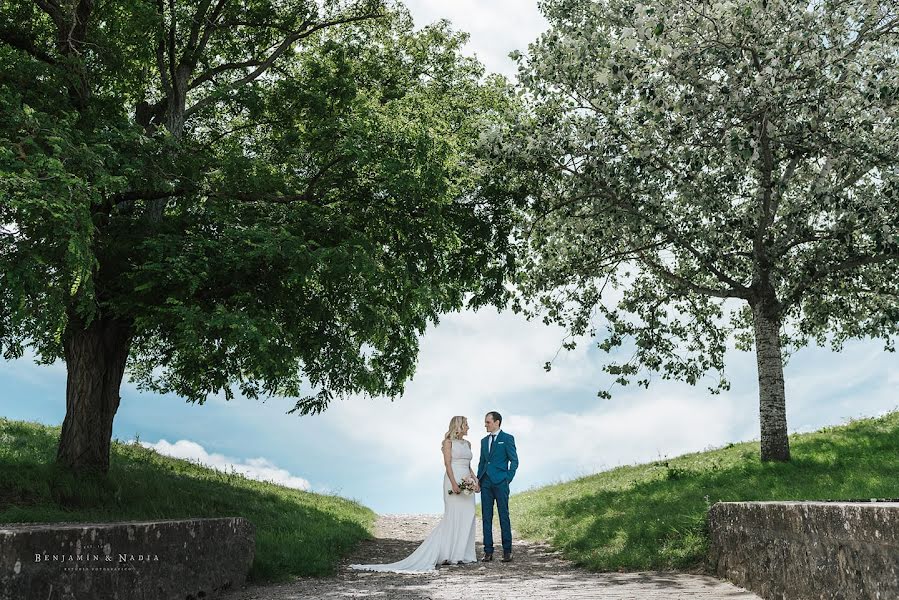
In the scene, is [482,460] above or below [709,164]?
below

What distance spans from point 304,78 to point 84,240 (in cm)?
1013

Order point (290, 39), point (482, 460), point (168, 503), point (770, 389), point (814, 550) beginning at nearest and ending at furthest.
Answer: point (814, 550), point (482, 460), point (168, 503), point (770, 389), point (290, 39)

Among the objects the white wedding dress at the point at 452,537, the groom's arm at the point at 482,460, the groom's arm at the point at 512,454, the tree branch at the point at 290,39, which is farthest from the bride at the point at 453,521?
the tree branch at the point at 290,39

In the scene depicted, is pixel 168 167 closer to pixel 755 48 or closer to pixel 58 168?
pixel 58 168

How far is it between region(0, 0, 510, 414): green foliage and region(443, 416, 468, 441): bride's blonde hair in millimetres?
2354

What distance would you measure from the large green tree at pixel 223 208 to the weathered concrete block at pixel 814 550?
711cm

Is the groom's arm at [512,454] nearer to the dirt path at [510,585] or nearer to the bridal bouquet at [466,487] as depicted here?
the bridal bouquet at [466,487]

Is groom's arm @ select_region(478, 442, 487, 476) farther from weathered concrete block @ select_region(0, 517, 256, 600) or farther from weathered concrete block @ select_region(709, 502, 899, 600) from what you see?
weathered concrete block @ select_region(0, 517, 256, 600)

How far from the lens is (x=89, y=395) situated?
1583 cm

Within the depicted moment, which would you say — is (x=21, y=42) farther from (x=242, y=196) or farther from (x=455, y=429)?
(x=455, y=429)

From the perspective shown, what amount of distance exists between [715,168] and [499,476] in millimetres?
9862

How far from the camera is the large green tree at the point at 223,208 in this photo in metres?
12.0

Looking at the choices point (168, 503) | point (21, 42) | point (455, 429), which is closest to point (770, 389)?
point (455, 429)

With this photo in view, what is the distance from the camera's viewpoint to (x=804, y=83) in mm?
15055
